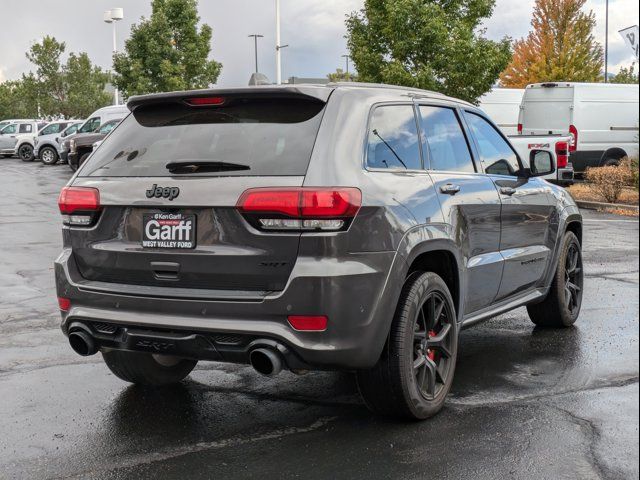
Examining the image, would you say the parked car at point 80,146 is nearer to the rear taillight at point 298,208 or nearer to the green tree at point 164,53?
the green tree at point 164,53

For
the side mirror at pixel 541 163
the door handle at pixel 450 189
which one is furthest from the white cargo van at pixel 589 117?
the door handle at pixel 450 189

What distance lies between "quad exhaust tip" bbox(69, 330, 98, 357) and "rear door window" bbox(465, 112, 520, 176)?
275 centimetres

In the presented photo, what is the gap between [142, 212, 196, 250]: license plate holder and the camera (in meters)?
4.23

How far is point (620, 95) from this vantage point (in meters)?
22.3

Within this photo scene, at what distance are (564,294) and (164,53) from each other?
36.7 m

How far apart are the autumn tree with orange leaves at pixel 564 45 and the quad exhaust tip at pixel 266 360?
137 feet

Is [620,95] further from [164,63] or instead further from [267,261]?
[164,63]

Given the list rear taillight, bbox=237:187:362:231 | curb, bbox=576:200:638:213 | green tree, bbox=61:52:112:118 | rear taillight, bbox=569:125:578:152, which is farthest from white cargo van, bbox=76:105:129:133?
green tree, bbox=61:52:112:118

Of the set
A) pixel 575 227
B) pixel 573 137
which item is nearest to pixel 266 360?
pixel 575 227

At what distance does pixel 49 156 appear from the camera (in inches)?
1484

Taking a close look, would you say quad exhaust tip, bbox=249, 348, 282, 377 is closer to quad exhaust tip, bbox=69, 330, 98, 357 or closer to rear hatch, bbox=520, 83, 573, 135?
quad exhaust tip, bbox=69, 330, 98, 357

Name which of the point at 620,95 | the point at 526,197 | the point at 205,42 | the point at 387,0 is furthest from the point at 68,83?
the point at 526,197

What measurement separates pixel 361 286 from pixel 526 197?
95.5 inches

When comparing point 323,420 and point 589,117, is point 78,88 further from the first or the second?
point 323,420
